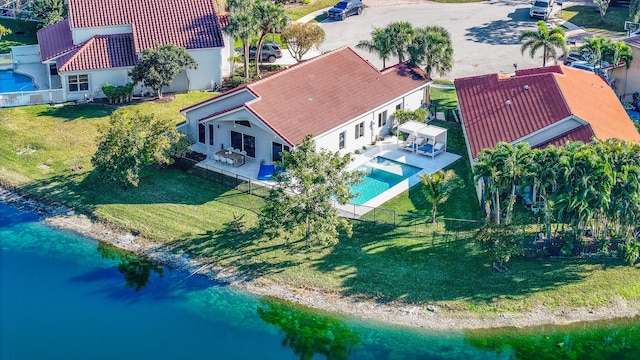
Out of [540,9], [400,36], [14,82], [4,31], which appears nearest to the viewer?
[400,36]

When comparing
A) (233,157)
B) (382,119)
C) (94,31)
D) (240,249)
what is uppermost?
(94,31)

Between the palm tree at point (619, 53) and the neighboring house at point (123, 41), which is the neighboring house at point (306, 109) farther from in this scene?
the palm tree at point (619, 53)

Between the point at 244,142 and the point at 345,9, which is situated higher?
the point at 345,9

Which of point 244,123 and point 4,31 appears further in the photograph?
point 4,31

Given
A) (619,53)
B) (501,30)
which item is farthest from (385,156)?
(501,30)

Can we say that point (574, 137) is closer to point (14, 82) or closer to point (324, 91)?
point (324, 91)

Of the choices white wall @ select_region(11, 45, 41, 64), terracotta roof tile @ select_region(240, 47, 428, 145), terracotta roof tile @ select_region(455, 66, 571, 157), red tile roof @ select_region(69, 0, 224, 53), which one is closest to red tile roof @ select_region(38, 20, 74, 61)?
red tile roof @ select_region(69, 0, 224, 53)

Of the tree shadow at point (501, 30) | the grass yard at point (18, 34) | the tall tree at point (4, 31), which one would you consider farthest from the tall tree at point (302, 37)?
the tall tree at point (4, 31)
